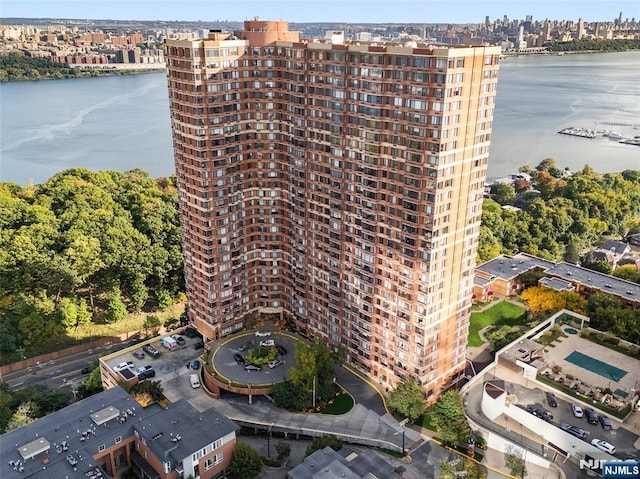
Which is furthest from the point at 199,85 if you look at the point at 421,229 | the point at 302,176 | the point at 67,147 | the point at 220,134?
the point at 67,147

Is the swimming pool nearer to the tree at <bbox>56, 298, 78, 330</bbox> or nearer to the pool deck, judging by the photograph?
the pool deck

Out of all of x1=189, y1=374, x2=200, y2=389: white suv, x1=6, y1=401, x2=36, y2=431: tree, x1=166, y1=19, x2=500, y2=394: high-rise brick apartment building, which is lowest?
x1=6, y1=401, x2=36, y2=431: tree

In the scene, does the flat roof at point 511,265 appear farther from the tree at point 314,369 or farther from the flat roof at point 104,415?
the flat roof at point 104,415

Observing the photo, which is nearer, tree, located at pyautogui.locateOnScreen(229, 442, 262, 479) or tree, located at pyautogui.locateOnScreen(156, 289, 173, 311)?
tree, located at pyautogui.locateOnScreen(229, 442, 262, 479)

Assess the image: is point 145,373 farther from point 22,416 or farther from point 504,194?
point 504,194

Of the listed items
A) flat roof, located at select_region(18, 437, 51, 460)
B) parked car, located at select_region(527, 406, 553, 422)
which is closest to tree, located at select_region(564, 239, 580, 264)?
parked car, located at select_region(527, 406, 553, 422)

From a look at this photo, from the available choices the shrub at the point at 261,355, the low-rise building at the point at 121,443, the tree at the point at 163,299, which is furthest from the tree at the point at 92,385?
the tree at the point at 163,299

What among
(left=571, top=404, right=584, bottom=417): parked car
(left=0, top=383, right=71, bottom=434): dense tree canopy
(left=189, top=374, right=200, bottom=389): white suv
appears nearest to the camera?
(left=571, top=404, right=584, bottom=417): parked car

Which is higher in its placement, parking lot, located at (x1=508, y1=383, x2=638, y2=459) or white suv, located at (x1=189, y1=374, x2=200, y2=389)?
parking lot, located at (x1=508, y1=383, x2=638, y2=459)
